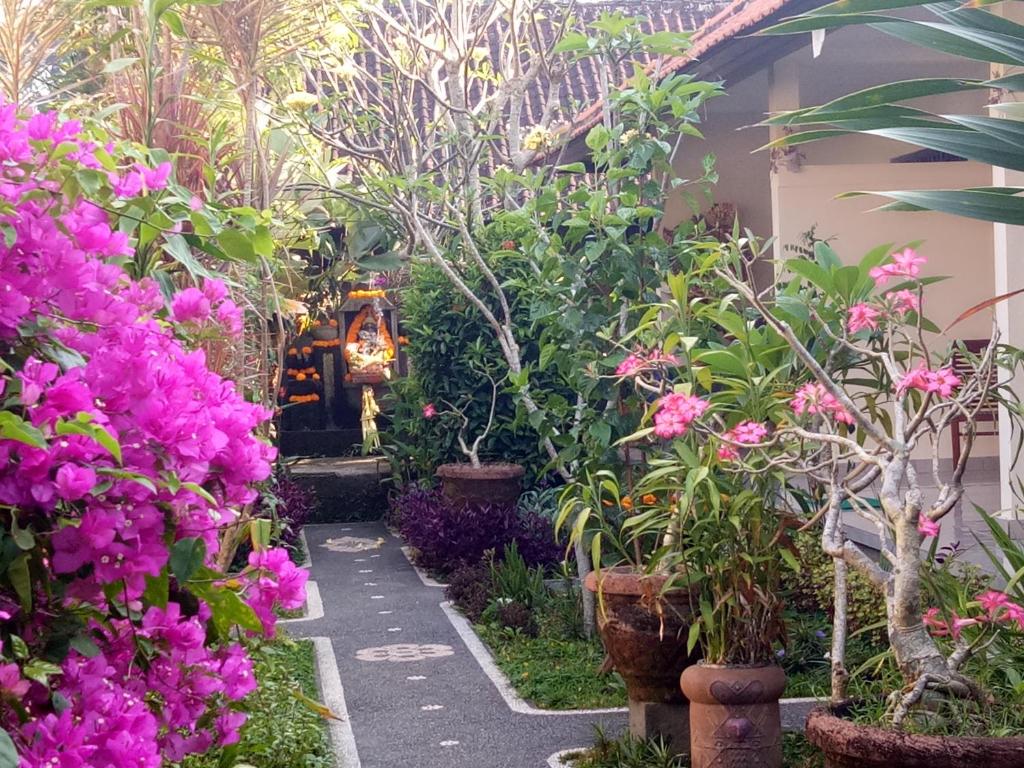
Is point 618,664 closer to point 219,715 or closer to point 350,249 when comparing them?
point 219,715

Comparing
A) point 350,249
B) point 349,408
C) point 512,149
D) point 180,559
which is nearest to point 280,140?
point 512,149

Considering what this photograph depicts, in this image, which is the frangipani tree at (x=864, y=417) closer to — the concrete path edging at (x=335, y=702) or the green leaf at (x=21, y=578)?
the concrete path edging at (x=335, y=702)

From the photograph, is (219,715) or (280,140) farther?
(280,140)

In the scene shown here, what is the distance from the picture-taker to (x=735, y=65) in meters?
8.14

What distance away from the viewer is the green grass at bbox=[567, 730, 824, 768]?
4.27 metres

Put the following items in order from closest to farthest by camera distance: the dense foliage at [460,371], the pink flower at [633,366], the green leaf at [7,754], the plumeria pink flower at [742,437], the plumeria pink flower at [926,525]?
the green leaf at [7,754]
the plumeria pink flower at [926,525]
the plumeria pink flower at [742,437]
the pink flower at [633,366]
the dense foliage at [460,371]

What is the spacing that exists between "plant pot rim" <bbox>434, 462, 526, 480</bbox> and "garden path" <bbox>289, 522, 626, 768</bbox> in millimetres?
805

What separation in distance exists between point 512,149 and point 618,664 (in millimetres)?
5460

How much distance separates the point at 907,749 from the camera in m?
2.74

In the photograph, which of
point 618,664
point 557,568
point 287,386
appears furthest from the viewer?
point 287,386

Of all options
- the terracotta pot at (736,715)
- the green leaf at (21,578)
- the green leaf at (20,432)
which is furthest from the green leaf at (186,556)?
the terracotta pot at (736,715)

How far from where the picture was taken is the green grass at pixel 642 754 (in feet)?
14.0

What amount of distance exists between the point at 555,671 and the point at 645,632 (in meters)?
1.48

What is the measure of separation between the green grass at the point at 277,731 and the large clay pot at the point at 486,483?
355cm
